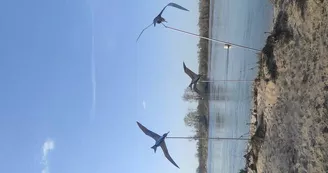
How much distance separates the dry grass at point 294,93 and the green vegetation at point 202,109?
2176 centimetres

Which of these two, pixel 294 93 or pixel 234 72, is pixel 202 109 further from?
pixel 294 93

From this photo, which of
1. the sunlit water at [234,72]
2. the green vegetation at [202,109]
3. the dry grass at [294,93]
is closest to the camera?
the dry grass at [294,93]

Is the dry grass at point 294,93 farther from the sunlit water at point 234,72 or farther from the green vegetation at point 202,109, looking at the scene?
the green vegetation at point 202,109

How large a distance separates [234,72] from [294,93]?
40.8ft

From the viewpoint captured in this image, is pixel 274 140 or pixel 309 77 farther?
pixel 274 140

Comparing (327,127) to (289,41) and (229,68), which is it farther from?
(229,68)

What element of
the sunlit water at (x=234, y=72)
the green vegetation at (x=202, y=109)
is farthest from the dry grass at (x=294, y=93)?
the green vegetation at (x=202, y=109)

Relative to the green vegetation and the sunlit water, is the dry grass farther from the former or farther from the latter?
the green vegetation

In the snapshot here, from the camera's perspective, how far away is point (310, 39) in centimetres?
972

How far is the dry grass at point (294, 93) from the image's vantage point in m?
9.05

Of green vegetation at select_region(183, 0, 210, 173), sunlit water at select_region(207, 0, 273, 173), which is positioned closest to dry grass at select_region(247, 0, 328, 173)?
sunlit water at select_region(207, 0, 273, 173)

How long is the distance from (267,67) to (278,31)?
1189 millimetres

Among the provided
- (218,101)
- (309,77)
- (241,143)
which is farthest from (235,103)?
(309,77)

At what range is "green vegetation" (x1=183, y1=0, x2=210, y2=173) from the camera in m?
36.6
